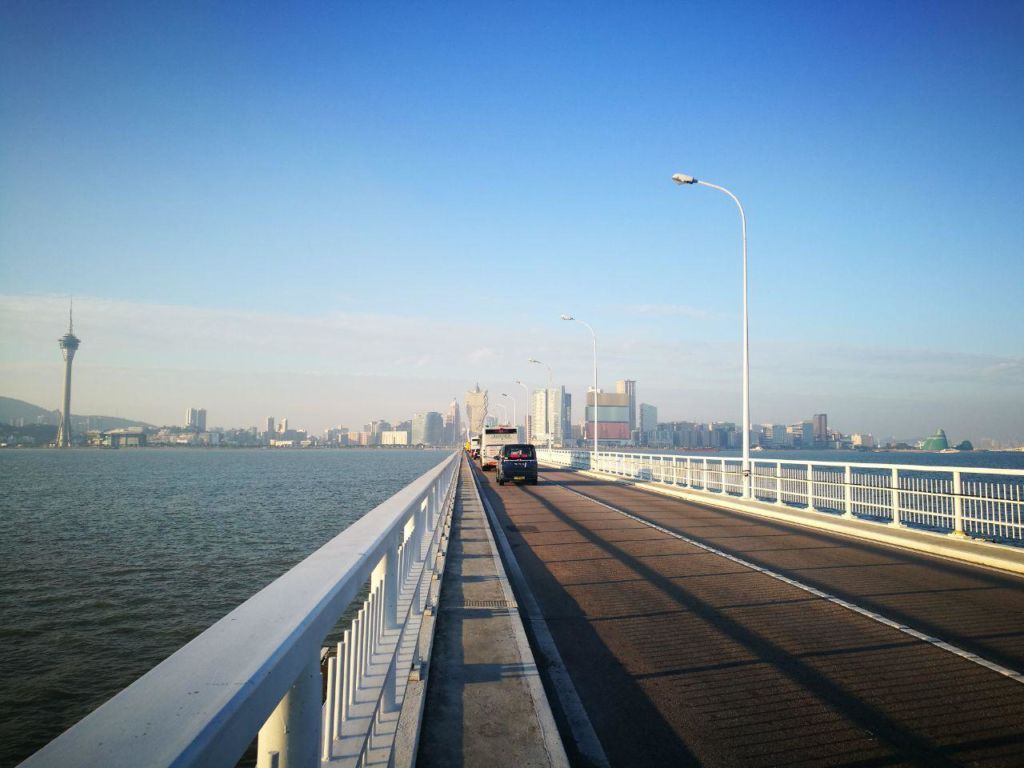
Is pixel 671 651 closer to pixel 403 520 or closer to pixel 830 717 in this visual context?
pixel 830 717

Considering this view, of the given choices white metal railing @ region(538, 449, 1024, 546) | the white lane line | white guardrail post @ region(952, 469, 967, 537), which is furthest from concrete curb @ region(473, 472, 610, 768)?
white guardrail post @ region(952, 469, 967, 537)

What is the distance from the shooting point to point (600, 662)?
607cm

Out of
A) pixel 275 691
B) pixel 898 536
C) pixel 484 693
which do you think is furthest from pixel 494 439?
pixel 275 691

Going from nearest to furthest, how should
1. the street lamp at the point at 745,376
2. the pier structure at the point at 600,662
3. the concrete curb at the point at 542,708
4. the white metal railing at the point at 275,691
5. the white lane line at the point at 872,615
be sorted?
1. the white metal railing at the point at 275,691
2. the pier structure at the point at 600,662
3. the concrete curb at the point at 542,708
4. the white lane line at the point at 872,615
5. the street lamp at the point at 745,376

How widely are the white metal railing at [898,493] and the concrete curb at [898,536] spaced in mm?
375

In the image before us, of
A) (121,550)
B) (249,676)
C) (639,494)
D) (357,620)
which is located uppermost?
(249,676)

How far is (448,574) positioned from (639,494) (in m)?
18.2

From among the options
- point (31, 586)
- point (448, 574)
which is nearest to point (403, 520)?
point (448, 574)

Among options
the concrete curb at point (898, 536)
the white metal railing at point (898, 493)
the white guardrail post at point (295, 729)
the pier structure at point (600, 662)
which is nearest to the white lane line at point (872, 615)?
the pier structure at point (600, 662)

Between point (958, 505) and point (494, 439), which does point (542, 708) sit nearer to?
point (958, 505)

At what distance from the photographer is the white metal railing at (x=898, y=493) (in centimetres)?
1216

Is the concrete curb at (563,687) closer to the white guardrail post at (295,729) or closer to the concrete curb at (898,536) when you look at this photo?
the white guardrail post at (295,729)

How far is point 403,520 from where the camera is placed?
18.4ft

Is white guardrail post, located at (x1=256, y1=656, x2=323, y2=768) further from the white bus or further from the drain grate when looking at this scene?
the white bus
